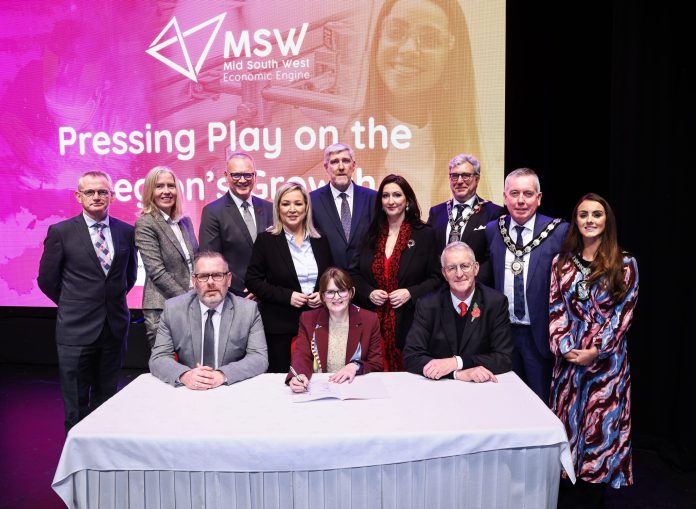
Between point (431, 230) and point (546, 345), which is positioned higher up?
point (431, 230)

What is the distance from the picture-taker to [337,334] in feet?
8.52

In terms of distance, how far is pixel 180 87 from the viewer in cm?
473

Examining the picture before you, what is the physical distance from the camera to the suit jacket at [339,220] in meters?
3.30

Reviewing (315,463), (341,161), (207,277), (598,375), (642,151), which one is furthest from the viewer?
(642,151)

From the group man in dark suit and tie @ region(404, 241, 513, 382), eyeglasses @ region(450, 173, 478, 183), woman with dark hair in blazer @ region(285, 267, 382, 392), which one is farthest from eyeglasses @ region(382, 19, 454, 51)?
woman with dark hair in blazer @ region(285, 267, 382, 392)

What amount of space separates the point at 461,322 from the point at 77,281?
6.65 ft

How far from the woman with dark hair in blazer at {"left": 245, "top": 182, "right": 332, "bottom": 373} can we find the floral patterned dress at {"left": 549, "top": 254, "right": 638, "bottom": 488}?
115 centimetres

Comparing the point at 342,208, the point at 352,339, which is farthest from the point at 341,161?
the point at 352,339

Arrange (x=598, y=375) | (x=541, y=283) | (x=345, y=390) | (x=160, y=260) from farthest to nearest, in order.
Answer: (x=160, y=260), (x=541, y=283), (x=598, y=375), (x=345, y=390)

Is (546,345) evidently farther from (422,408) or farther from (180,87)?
(180,87)

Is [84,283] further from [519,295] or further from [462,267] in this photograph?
[519,295]

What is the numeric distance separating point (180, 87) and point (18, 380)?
8.96ft

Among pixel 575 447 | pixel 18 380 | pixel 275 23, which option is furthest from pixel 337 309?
pixel 18 380

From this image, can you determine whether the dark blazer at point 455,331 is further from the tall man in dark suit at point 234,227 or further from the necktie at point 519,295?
the tall man in dark suit at point 234,227
